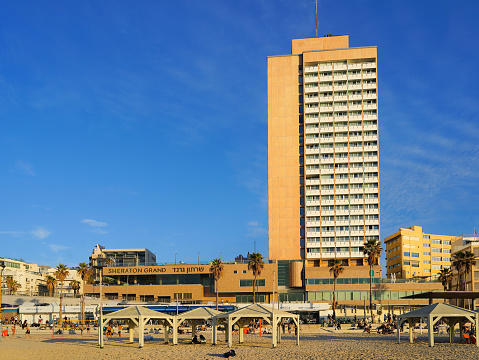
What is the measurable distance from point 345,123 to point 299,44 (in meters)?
22.0

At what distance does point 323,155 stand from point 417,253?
39209 mm

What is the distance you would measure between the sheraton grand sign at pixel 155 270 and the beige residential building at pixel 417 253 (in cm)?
5286

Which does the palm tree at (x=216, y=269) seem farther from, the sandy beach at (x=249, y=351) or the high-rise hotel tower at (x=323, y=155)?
the sandy beach at (x=249, y=351)

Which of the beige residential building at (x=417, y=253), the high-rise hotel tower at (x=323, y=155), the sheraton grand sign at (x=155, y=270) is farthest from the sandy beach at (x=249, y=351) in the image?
the beige residential building at (x=417, y=253)

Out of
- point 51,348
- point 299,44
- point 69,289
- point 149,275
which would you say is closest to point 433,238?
point 299,44

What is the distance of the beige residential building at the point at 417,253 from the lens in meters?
132

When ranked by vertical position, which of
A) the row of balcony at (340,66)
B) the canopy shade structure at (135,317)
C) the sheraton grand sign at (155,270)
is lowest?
the canopy shade structure at (135,317)

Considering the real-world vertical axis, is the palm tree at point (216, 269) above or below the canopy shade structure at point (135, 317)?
above

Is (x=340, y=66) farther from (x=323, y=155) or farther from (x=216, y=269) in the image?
(x=216, y=269)

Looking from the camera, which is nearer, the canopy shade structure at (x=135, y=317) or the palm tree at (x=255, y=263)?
the canopy shade structure at (x=135, y=317)

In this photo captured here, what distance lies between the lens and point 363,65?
118 meters

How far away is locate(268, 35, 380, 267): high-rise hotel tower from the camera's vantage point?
11256cm

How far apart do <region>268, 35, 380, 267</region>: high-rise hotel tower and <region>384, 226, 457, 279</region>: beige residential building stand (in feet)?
82.0

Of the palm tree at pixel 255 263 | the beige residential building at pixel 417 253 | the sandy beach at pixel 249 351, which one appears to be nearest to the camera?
the sandy beach at pixel 249 351
